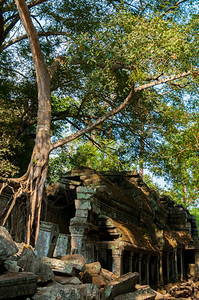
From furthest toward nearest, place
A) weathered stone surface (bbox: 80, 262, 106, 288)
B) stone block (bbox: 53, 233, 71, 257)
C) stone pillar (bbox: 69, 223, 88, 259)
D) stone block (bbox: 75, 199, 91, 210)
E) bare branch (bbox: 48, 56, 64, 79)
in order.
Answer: bare branch (bbox: 48, 56, 64, 79) → stone block (bbox: 75, 199, 91, 210) → stone block (bbox: 53, 233, 71, 257) → stone pillar (bbox: 69, 223, 88, 259) → weathered stone surface (bbox: 80, 262, 106, 288)

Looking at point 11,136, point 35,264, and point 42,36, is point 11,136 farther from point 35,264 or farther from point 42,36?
point 35,264

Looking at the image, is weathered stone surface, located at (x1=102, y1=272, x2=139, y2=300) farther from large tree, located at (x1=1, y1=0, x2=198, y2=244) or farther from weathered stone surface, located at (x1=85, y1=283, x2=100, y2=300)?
large tree, located at (x1=1, y1=0, x2=198, y2=244)

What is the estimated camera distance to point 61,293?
14.6 feet

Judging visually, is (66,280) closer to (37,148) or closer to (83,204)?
(83,204)

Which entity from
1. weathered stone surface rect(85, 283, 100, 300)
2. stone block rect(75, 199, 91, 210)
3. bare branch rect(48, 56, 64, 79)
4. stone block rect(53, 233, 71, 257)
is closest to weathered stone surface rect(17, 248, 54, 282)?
weathered stone surface rect(85, 283, 100, 300)

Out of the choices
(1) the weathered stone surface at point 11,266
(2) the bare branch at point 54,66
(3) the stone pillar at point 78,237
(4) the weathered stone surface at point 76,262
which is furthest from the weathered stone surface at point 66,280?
(2) the bare branch at point 54,66

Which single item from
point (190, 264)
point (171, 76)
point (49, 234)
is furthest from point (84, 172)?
point (190, 264)

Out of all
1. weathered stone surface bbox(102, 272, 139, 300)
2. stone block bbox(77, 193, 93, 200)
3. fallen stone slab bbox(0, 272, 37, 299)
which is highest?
stone block bbox(77, 193, 93, 200)

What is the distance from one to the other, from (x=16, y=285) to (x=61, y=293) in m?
0.78

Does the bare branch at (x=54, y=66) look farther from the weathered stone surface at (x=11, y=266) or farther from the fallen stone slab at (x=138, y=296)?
the weathered stone surface at (x=11, y=266)

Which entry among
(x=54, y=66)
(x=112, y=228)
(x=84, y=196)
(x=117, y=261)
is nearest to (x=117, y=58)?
(x=54, y=66)

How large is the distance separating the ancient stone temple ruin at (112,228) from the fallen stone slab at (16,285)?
213cm

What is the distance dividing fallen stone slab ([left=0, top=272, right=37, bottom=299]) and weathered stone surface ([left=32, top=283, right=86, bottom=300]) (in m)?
0.13

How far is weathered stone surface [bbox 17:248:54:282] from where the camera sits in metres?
4.76
